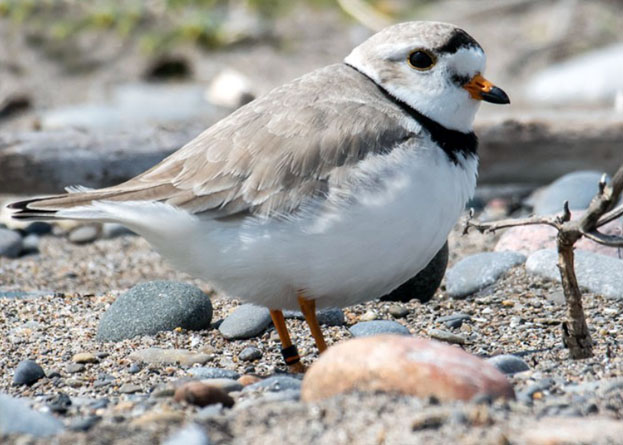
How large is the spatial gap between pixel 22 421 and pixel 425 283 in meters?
2.46

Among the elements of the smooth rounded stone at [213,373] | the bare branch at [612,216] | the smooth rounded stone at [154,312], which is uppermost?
the bare branch at [612,216]

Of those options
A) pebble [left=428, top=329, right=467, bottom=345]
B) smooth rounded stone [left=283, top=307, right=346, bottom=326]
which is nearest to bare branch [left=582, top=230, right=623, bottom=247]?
pebble [left=428, top=329, right=467, bottom=345]

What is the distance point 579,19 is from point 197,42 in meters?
4.87

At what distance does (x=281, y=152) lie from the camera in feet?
12.5

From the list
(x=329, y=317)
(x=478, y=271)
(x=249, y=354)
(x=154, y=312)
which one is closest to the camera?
(x=249, y=354)

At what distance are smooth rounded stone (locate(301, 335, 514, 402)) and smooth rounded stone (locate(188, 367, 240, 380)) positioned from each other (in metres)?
0.68

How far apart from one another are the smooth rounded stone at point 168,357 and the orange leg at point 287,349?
0.33 m

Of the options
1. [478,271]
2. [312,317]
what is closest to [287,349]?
[312,317]

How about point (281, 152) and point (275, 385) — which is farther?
point (281, 152)

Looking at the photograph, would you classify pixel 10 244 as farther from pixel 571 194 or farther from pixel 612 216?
pixel 612 216

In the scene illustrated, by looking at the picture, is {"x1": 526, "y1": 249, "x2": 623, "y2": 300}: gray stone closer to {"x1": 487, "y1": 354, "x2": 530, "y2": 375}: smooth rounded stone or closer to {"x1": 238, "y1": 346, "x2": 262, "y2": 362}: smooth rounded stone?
{"x1": 487, "y1": 354, "x2": 530, "y2": 375}: smooth rounded stone

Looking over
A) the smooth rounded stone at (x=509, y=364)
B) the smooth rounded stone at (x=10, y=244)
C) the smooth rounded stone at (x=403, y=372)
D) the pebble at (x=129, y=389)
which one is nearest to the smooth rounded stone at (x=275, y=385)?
the smooth rounded stone at (x=403, y=372)

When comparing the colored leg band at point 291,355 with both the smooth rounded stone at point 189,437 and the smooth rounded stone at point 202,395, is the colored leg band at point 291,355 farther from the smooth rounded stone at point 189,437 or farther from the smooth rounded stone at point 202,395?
the smooth rounded stone at point 189,437

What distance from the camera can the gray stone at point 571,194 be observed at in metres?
6.08
